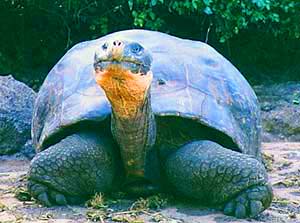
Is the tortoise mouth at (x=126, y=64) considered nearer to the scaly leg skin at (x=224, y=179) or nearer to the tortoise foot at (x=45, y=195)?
the scaly leg skin at (x=224, y=179)

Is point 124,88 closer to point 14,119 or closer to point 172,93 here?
point 172,93

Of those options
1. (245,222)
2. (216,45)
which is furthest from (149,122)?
(216,45)

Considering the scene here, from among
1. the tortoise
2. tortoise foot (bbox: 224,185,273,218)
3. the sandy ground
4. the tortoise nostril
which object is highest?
the tortoise nostril

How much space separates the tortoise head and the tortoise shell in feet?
1.42

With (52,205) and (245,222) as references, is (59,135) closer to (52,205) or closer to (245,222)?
(52,205)

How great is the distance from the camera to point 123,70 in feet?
9.05

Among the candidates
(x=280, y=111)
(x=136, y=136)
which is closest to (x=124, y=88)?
(x=136, y=136)

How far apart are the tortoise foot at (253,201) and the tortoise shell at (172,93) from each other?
1.37 ft

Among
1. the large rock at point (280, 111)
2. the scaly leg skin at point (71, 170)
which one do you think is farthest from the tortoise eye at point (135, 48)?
the large rock at point (280, 111)

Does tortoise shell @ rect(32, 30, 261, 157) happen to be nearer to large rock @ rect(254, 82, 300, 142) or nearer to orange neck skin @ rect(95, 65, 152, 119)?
orange neck skin @ rect(95, 65, 152, 119)

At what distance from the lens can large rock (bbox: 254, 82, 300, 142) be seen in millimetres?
6484

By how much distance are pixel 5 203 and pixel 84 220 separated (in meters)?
0.51

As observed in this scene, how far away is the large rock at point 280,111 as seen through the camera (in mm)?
6484

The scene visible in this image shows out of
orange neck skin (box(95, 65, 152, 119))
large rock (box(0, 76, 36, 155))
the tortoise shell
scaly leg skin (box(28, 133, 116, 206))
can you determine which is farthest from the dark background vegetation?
orange neck skin (box(95, 65, 152, 119))
